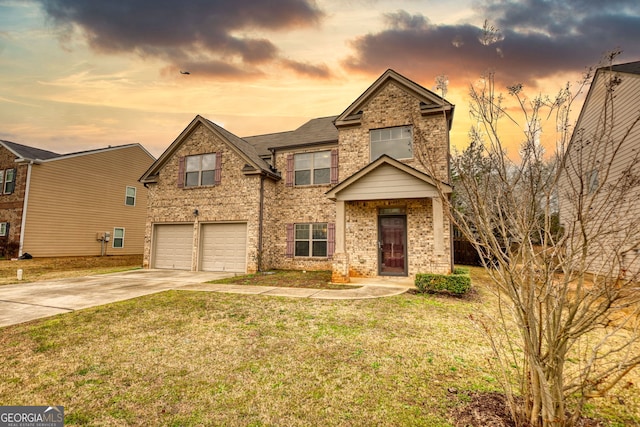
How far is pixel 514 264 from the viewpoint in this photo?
2.43 m

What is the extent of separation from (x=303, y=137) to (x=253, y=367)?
12.9 m

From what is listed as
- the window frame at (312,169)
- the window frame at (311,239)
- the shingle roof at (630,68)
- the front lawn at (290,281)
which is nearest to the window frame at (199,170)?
the window frame at (312,169)

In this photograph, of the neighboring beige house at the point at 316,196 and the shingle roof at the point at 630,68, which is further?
the shingle roof at the point at 630,68

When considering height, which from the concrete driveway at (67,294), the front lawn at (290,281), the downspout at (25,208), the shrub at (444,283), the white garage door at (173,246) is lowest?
the concrete driveway at (67,294)

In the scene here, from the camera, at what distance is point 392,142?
1202 cm

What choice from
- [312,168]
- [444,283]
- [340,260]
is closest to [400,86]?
[312,168]

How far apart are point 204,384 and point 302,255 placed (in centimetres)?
1061

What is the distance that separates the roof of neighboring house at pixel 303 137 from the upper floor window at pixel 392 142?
221 cm

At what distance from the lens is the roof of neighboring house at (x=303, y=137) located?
1449 centimetres

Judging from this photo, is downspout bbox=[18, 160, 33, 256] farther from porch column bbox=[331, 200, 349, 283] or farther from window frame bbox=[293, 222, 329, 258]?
porch column bbox=[331, 200, 349, 283]

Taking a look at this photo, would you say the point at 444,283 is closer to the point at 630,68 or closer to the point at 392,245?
the point at 392,245

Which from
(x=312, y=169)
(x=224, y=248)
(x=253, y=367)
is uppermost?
(x=312, y=169)

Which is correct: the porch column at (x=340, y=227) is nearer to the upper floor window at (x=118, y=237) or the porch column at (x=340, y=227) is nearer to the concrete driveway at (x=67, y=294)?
the concrete driveway at (x=67, y=294)

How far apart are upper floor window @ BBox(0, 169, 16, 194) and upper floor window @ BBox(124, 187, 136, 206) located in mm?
5872
